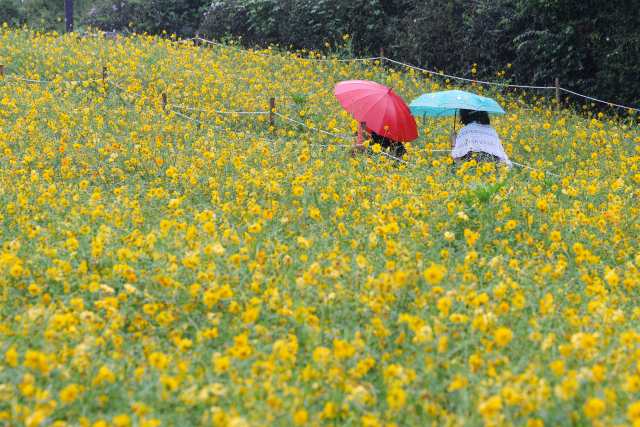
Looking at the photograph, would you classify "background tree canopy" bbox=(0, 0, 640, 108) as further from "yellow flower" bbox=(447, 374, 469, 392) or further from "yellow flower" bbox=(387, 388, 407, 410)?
"yellow flower" bbox=(387, 388, 407, 410)

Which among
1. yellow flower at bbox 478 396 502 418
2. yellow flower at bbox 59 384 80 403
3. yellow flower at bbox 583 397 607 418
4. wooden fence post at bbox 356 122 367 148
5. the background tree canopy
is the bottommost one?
yellow flower at bbox 59 384 80 403

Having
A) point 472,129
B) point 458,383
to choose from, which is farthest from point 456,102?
point 458,383

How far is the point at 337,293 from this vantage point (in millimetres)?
2928

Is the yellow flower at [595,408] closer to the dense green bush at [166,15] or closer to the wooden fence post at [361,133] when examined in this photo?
the wooden fence post at [361,133]

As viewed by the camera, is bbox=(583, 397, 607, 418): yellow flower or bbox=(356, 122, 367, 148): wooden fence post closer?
A: bbox=(583, 397, 607, 418): yellow flower

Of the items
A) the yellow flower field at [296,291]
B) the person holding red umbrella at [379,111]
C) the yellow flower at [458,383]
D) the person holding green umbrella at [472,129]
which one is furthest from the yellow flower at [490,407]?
the person holding red umbrella at [379,111]

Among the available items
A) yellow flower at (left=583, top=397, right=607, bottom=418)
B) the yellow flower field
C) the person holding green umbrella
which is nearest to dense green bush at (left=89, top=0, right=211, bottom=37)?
the yellow flower field

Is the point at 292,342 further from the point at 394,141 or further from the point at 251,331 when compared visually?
the point at 394,141

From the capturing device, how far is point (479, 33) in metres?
10.9

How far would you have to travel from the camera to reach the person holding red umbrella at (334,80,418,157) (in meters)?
5.84

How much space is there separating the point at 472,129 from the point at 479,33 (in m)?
5.97

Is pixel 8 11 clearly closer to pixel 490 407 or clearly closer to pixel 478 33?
pixel 478 33

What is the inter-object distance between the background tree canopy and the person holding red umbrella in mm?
5124

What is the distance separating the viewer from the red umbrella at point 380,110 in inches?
→ 230
